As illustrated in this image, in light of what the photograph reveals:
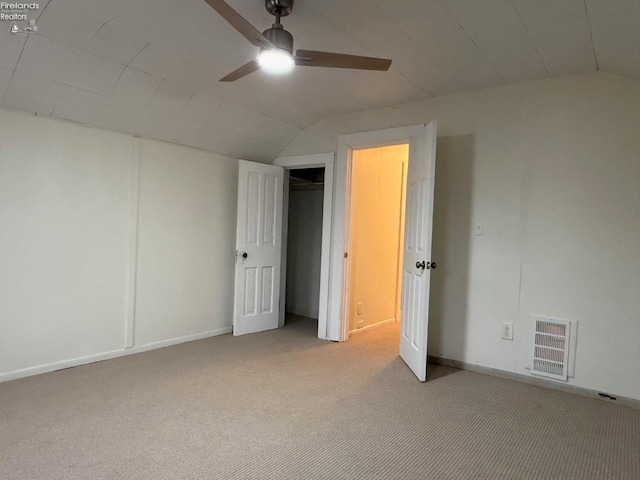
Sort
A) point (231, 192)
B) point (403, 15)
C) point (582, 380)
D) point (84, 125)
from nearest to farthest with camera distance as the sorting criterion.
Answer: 1. point (403, 15)
2. point (582, 380)
3. point (84, 125)
4. point (231, 192)

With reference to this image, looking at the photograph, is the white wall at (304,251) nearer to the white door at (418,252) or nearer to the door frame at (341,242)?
the door frame at (341,242)

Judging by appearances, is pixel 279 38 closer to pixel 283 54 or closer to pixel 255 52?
pixel 283 54

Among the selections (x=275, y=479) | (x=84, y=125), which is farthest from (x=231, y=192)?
(x=275, y=479)

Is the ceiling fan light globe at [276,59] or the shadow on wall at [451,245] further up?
the ceiling fan light globe at [276,59]

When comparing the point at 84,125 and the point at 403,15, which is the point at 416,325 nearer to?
the point at 403,15

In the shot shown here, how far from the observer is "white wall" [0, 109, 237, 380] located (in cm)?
286

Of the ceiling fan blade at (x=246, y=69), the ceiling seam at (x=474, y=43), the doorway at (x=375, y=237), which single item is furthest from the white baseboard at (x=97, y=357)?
the ceiling seam at (x=474, y=43)

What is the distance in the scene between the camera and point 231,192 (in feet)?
14.3

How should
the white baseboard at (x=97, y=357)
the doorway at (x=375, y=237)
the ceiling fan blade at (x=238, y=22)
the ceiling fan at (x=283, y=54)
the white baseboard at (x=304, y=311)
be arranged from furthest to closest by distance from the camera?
the white baseboard at (x=304, y=311) < the doorway at (x=375, y=237) < the white baseboard at (x=97, y=357) < the ceiling fan at (x=283, y=54) < the ceiling fan blade at (x=238, y=22)

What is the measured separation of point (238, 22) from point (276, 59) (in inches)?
11.0

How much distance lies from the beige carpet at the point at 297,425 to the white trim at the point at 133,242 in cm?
31

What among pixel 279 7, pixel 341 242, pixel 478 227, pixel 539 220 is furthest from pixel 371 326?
pixel 279 7

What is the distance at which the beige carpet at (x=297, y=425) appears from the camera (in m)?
1.91

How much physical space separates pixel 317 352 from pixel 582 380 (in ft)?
6.98
